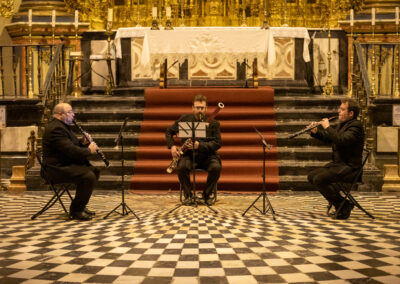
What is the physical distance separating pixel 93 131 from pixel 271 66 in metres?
3.67

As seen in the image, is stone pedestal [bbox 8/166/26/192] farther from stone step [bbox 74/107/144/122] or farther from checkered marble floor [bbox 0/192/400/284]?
stone step [bbox 74/107/144/122]

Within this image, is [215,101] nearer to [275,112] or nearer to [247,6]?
[275,112]

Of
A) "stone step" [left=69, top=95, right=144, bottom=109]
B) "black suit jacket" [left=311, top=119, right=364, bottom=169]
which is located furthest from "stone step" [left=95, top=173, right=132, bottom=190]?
"black suit jacket" [left=311, top=119, right=364, bottom=169]

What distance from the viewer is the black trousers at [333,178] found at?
6016 millimetres

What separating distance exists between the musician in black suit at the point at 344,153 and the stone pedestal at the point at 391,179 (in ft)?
7.32

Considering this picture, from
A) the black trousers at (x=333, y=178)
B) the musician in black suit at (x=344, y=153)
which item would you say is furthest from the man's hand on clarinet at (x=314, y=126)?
the black trousers at (x=333, y=178)

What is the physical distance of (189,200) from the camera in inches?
268

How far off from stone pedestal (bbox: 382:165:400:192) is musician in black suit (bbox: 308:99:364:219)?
223 centimetres

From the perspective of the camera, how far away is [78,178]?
5945mm

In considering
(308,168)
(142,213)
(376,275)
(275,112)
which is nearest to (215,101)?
(275,112)

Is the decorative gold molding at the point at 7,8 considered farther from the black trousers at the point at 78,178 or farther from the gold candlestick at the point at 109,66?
the black trousers at the point at 78,178

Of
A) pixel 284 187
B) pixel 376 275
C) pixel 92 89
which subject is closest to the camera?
pixel 376 275

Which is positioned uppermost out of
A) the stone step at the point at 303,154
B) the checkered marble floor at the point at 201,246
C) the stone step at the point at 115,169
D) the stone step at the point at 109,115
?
the stone step at the point at 109,115

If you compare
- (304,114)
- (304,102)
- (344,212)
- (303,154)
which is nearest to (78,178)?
(344,212)
